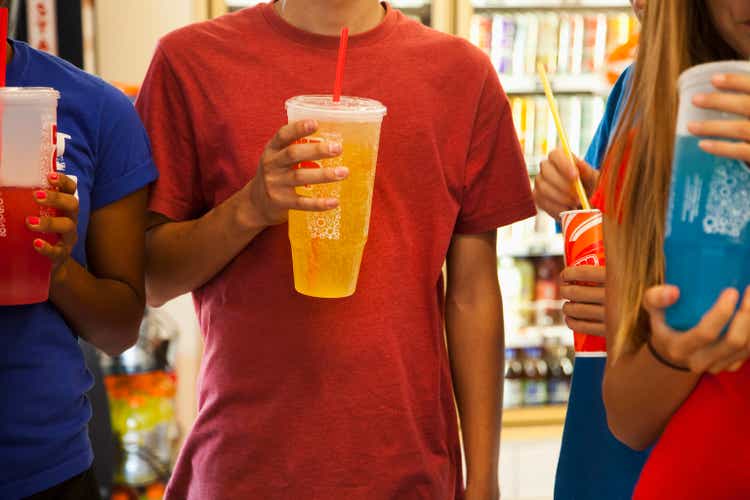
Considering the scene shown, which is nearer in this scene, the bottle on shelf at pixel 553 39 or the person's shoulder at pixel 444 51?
the person's shoulder at pixel 444 51

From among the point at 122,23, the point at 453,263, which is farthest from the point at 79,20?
the point at 453,263

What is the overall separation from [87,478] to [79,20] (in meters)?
1.86

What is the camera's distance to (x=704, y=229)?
80 centimetres

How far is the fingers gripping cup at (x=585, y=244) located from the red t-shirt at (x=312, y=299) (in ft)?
0.87

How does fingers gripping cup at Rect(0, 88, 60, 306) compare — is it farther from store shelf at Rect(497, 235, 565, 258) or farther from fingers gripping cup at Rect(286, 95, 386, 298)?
store shelf at Rect(497, 235, 565, 258)

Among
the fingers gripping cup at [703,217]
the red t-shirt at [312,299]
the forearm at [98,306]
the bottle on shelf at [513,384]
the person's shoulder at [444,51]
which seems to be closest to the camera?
the fingers gripping cup at [703,217]

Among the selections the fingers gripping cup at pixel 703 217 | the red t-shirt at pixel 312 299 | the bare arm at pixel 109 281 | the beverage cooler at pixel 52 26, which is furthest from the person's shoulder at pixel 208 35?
the beverage cooler at pixel 52 26

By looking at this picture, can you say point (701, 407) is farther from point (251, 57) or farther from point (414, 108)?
point (251, 57)

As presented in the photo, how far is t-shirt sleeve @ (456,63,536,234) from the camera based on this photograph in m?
1.51

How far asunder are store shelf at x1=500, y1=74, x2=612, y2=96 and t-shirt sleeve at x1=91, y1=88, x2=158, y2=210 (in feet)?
8.11

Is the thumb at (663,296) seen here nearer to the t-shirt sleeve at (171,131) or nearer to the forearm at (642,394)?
the forearm at (642,394)

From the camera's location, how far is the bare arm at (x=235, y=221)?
3.77 ft

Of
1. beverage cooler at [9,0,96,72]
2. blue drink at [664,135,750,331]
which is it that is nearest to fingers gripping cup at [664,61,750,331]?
blue drink at [664,135,750,331]

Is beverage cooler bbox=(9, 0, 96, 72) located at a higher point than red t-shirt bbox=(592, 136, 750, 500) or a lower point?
higher
